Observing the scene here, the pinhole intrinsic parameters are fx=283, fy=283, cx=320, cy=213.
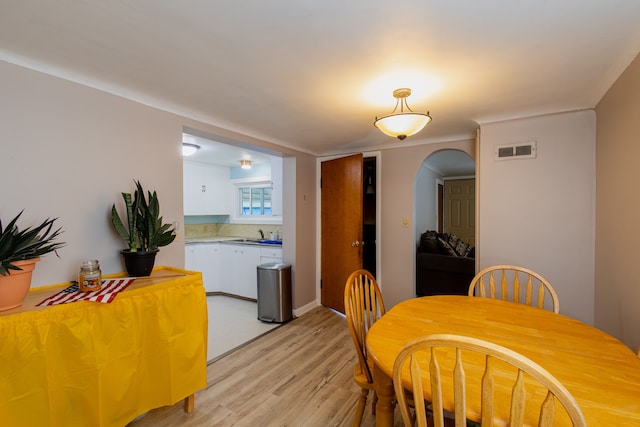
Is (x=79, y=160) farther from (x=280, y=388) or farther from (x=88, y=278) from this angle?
(x=280, y=388)

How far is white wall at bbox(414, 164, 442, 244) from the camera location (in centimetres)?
513

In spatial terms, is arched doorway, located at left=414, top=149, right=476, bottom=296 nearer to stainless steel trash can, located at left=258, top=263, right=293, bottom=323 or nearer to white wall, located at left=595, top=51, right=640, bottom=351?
white wall, located at left=595, top=51, right=640, bottom=351

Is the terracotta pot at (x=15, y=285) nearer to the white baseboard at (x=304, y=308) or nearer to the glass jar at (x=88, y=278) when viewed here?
the glass jar at (x=88, y=278)

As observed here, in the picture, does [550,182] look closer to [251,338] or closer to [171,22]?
[171,22]

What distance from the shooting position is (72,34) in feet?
4.41

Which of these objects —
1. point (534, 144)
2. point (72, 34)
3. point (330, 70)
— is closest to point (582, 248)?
point (534, 144)

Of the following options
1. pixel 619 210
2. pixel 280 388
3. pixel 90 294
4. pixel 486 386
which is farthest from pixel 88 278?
pixel 619 210

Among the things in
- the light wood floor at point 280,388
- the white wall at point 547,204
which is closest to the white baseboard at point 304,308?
the light wood floor at point 280,388

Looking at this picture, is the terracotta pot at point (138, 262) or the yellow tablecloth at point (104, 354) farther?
the terracotta pot at point (138, 262)

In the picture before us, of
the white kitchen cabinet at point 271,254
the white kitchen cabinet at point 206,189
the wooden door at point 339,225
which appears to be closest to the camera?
the wooden door at point 339,225

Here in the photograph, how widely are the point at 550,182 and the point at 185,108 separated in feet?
10.1

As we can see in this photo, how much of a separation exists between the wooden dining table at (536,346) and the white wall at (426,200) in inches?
131

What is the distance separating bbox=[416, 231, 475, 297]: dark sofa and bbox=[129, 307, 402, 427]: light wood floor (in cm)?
182

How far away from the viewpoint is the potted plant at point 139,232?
1808mm
